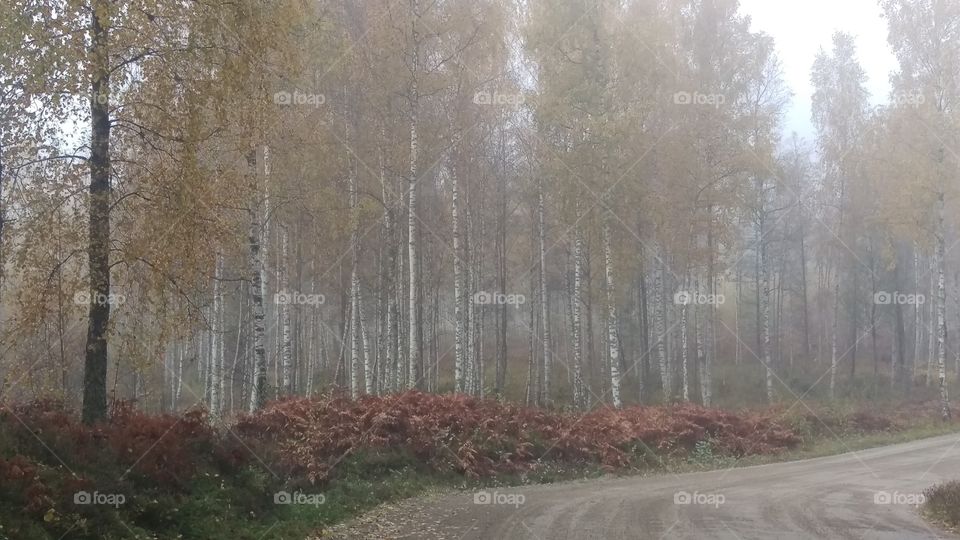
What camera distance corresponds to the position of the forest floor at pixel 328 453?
302 inches

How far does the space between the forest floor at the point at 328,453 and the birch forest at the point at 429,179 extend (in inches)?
47.0

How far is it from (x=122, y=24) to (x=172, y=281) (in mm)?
3190

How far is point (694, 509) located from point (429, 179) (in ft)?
56.5

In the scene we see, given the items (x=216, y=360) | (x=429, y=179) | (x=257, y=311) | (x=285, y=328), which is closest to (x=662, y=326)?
(x=429, y=179)

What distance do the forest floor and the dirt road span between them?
1065 mm

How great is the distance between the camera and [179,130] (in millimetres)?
8953

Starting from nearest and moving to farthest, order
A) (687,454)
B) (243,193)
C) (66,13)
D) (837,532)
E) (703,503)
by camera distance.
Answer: (66,13)
(837,532)
(243,193)
(703,503)
(687,454)

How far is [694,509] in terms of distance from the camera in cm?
1094

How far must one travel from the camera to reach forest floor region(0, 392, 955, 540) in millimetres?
7676

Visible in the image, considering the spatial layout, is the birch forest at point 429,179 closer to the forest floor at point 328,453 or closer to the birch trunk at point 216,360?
the birch trunk at point 216,360

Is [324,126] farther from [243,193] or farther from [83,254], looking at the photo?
[83,254]

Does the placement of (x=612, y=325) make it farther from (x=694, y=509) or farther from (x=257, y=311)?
(x=257, y=311)

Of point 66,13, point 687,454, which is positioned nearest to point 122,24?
point 66,13

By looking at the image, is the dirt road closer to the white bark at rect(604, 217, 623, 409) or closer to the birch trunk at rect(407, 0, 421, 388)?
the white bark at rect(604, 217, 623, 409)
